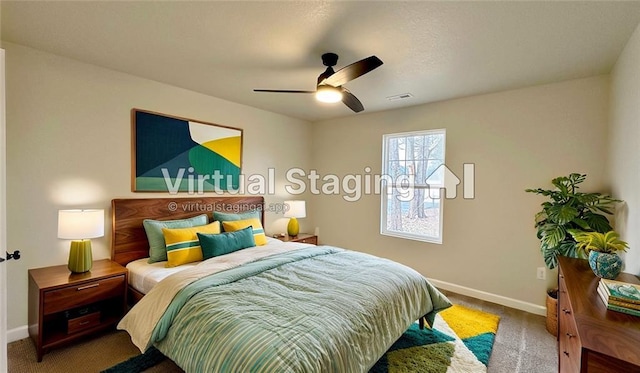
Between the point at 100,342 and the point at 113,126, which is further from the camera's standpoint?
the point at 113,126

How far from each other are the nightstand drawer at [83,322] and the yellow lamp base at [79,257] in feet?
1.22

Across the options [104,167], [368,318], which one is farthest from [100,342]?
[368,318]

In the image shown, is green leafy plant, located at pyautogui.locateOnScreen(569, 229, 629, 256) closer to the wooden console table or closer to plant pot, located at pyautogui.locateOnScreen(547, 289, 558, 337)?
the wooden console table

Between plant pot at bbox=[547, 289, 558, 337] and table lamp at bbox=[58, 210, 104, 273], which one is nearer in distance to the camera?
table lamp at bbox=[58, 210, 104, 273]

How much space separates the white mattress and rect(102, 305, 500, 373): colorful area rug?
19.5 inches

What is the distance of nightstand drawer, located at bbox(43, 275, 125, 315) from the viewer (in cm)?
205

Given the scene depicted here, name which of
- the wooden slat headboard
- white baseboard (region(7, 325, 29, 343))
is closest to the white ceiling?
the wooden slat headboard

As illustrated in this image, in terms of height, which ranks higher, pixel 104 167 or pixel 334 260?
pixel 104 167

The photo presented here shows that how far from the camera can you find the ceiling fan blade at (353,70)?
1.87m

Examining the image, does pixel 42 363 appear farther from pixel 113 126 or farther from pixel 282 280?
pixel 113 126

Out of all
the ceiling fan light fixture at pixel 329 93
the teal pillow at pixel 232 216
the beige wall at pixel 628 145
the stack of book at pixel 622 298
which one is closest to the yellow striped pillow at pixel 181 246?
the teal pillow at pixel 232 216

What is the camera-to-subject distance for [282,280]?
2.06 meters

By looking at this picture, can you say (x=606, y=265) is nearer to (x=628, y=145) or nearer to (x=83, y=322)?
(x=628, y=145)

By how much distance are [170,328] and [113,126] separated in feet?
6.97
